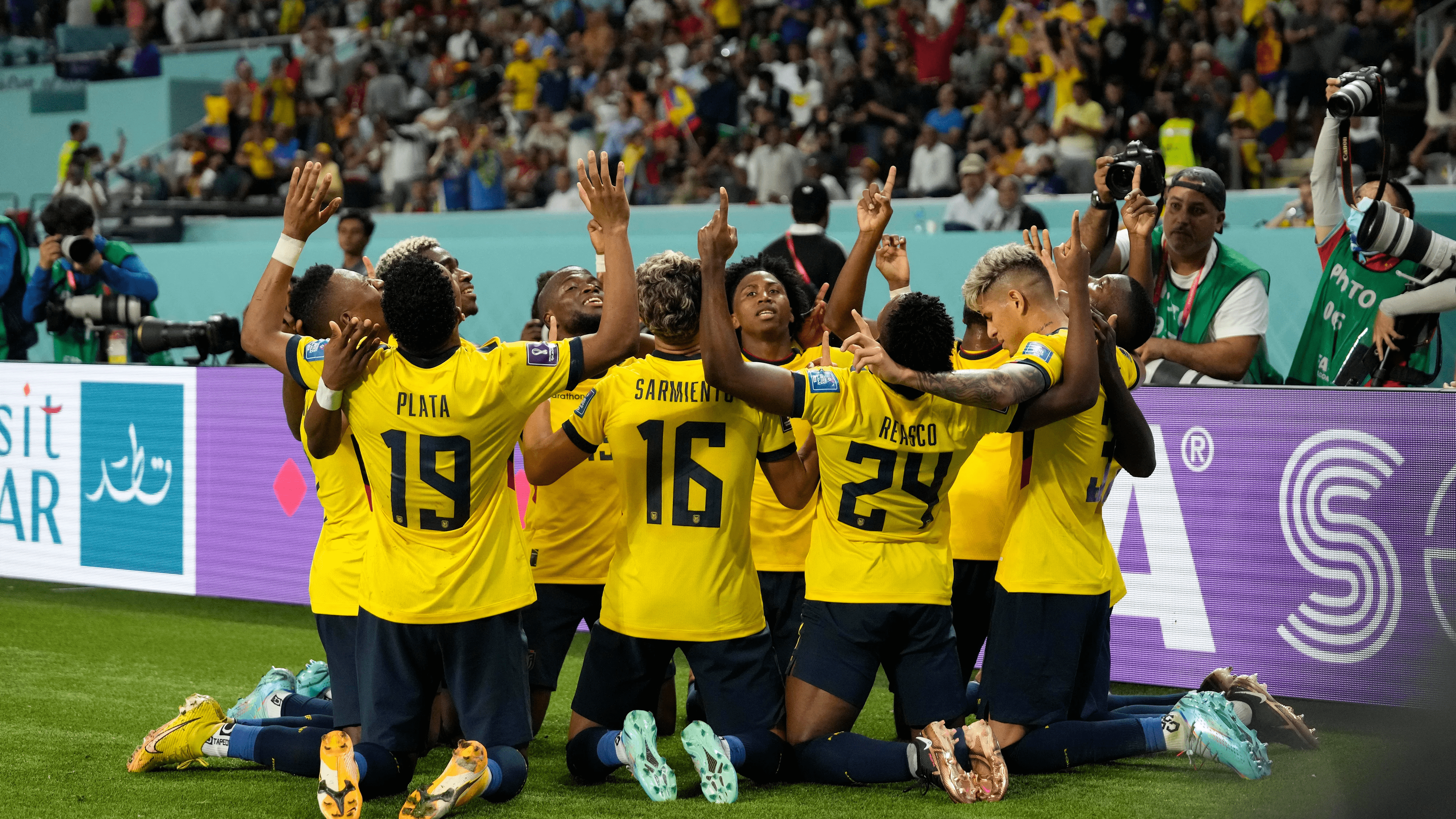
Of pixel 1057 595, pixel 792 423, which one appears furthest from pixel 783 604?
pixel 1057 595

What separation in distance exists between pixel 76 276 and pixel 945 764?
305 inches

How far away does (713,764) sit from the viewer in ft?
14.9

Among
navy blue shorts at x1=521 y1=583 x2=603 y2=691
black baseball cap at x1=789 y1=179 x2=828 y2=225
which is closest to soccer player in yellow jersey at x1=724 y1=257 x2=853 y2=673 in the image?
navy blue shorts at x1=521 y1=583 x2=603 y2=691

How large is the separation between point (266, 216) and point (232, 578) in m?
10.4

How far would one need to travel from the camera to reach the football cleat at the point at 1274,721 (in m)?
5.25

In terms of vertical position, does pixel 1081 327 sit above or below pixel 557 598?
above

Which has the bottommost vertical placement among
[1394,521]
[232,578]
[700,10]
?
[232,578]

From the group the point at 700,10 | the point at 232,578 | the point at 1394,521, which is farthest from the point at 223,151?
the point at 1394,521

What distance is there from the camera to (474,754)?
14.0 ft

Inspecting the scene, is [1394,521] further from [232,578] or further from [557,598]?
[232,578]

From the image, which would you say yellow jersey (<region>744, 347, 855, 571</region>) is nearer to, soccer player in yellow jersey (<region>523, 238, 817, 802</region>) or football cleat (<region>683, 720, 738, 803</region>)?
soccer player in yellow jersey (<region>523, 238, 817, 802</region>)

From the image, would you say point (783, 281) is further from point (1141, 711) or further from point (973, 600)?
point (1141, 711)

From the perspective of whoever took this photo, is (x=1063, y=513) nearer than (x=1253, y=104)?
Yes

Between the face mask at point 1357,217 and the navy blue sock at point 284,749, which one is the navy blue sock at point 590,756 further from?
the face mask at point 1357,217
